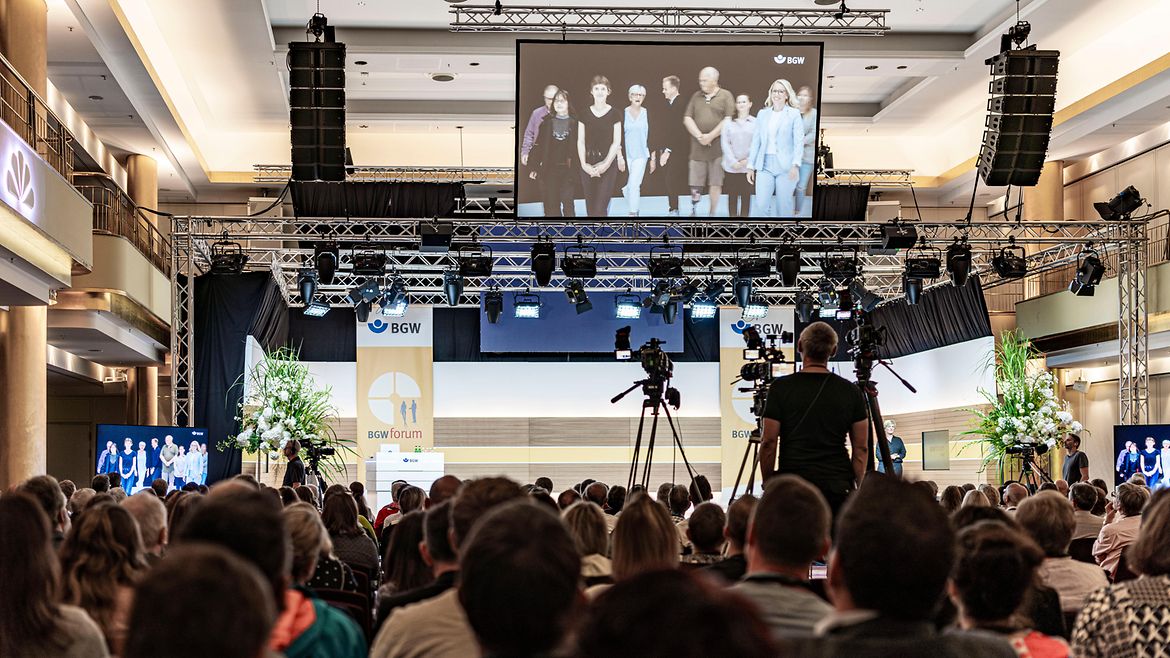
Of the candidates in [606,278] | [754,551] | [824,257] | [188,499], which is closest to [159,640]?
[754,551]

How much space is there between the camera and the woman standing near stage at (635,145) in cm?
1192

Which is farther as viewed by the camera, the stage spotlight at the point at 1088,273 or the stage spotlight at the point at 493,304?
the stage spotlight at the point at 493,304

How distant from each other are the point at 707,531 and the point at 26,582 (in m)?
2.70

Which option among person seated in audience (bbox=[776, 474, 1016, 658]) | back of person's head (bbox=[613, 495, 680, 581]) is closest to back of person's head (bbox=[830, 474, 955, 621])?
person seated in audience (bbox=[776, 474, 1016, 658])

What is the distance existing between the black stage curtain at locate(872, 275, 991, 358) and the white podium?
6.79 meters

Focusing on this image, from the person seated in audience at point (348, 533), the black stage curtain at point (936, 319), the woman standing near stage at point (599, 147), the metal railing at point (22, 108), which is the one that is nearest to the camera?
the person seated in audience at point (348, 533)

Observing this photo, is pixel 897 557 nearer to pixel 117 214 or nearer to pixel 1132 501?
pixel 1132 501

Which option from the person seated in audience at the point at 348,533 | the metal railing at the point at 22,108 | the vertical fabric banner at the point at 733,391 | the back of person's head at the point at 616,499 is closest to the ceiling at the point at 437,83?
the metal railing at the point at 22,108

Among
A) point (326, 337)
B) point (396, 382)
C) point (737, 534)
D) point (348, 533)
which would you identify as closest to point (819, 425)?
point (737, 534)

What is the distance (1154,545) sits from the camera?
3.01 meters

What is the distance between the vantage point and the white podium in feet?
57.5

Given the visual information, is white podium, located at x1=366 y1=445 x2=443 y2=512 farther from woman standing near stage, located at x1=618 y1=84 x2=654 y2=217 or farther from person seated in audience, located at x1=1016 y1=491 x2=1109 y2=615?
person seated in audience, located at x1=1016 y1=491 x2=1109 y2=615

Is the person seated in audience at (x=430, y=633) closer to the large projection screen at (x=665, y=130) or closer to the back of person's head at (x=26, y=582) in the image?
the back of person's head at (x=26, y=582)

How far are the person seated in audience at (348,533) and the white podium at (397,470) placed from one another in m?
11.7
